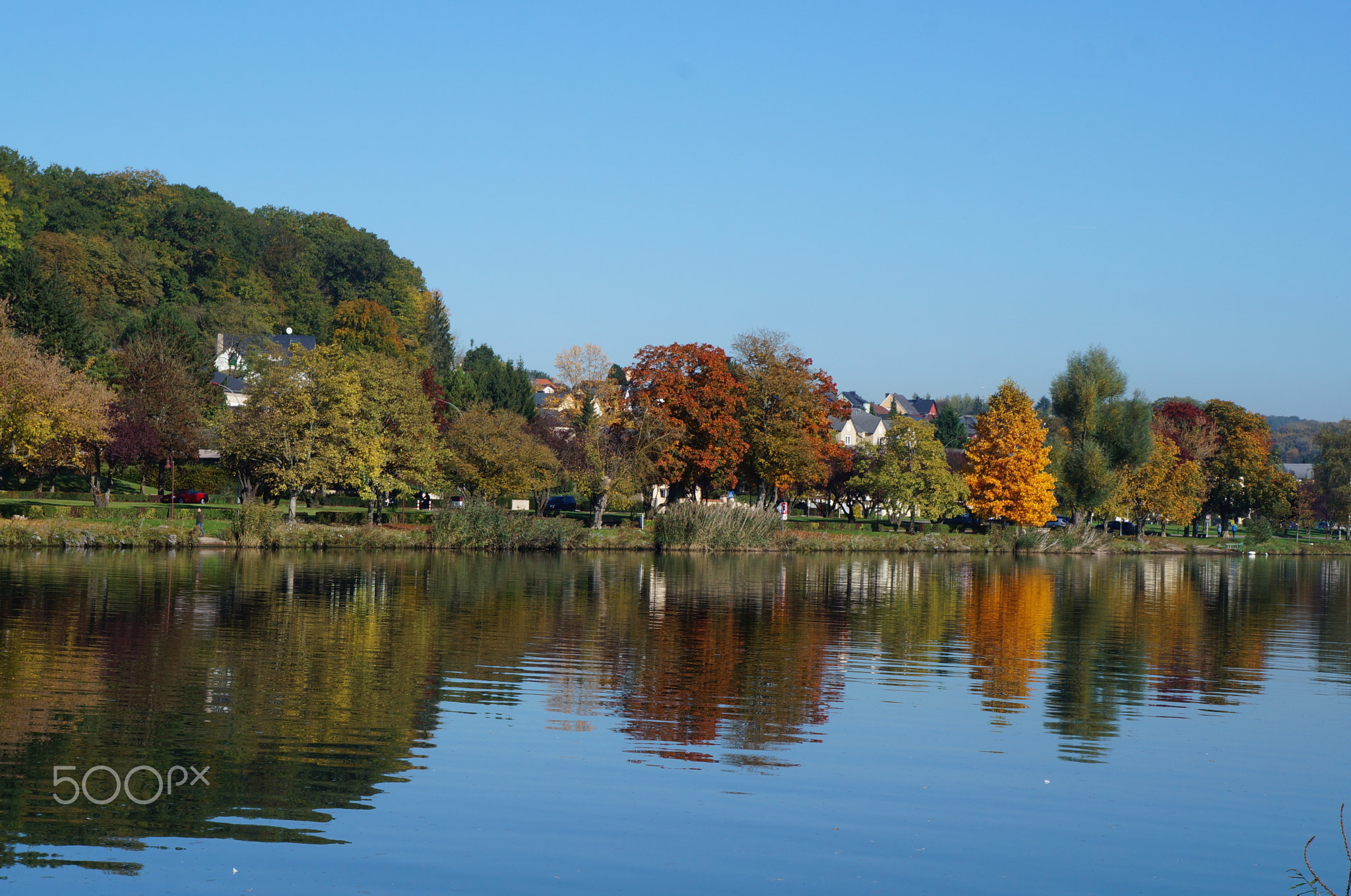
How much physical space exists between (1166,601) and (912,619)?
45.8 ft

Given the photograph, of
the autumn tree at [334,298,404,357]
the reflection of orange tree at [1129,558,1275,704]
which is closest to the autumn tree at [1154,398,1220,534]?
the reflection of orange tree at [1129,558,1275,704]

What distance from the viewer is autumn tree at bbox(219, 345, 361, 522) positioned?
177 feet

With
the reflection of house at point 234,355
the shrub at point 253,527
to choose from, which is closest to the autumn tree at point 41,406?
the shrub at point 253,527

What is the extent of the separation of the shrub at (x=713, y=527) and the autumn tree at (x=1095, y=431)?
25.4m

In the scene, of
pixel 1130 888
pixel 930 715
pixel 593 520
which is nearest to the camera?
pixel 1130 888

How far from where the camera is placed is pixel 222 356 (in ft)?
345

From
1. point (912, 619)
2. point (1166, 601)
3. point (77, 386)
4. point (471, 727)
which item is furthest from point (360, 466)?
point (471, 727)

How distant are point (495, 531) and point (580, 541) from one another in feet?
16.6

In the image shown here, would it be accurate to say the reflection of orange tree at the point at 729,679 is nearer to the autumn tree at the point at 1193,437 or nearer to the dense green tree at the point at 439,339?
the autumn tree at the point at 1193,437

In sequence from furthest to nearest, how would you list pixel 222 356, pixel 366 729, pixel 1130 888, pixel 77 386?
pixel 222 356, pixel 77 386, pixel 366 729, pixel 1130 888

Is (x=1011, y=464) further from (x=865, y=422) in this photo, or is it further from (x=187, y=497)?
(x=865, y=422)

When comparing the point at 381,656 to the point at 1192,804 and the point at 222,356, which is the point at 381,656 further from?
the point at 222,356

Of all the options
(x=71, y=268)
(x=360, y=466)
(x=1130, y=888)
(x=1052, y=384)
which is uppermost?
(x=71, y=268)

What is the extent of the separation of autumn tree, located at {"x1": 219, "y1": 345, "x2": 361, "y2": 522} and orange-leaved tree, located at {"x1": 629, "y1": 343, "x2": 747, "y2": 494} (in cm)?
1782
